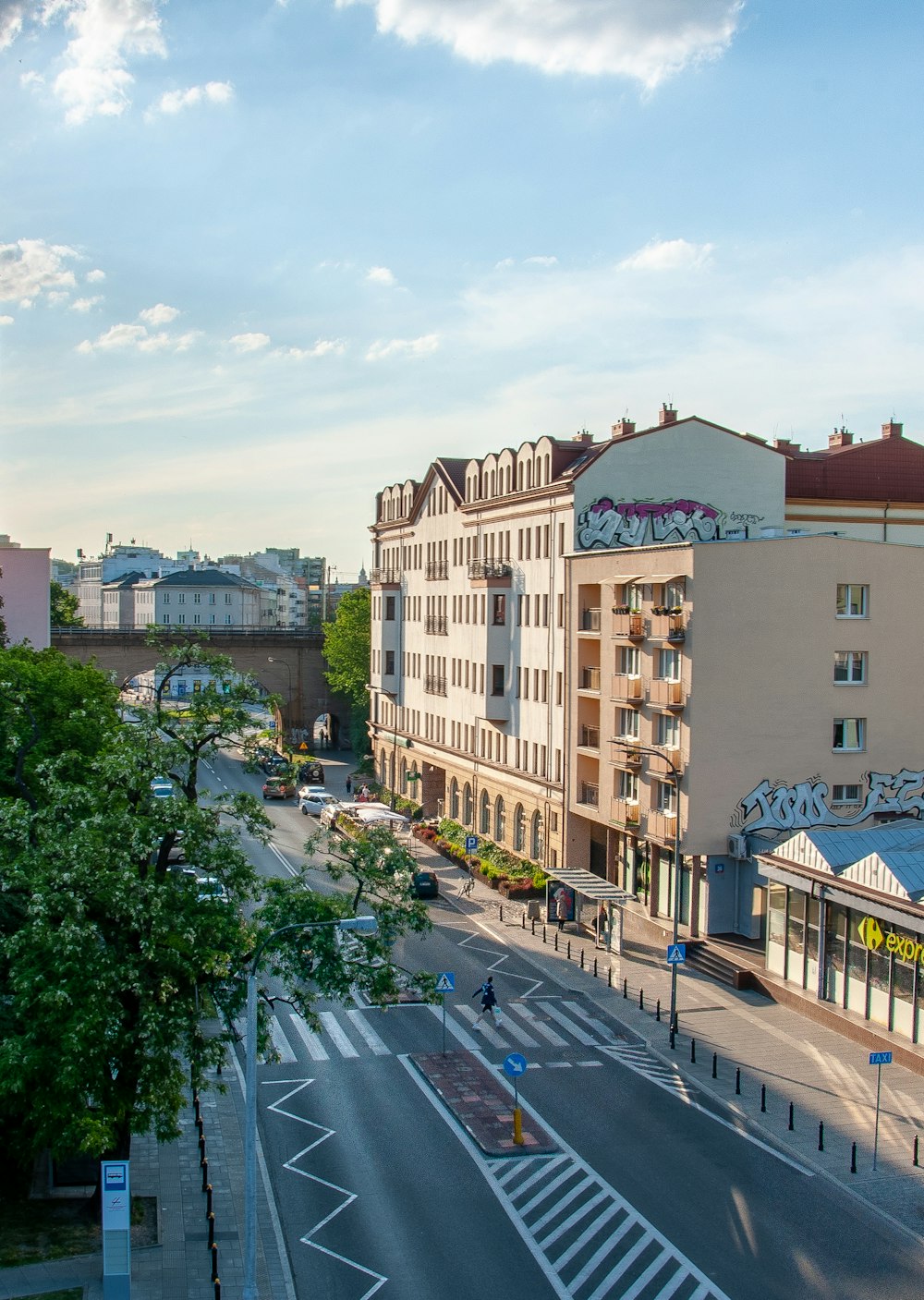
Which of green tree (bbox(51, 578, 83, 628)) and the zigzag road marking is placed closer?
the zigzag road marking

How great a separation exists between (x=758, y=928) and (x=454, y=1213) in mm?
24175

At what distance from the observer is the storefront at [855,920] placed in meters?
37.8

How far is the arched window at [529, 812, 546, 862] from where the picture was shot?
63.6 meters

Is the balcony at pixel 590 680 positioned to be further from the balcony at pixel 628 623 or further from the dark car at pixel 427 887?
the dark car at pixel 427 887

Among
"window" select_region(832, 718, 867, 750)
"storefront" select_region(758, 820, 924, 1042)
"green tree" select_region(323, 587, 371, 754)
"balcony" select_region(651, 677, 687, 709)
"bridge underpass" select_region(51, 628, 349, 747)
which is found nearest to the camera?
"storefront" select_region(758, 820, 924, 1042)

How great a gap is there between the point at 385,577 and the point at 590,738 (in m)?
37.7

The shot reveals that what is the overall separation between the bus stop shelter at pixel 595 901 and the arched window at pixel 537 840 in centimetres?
822

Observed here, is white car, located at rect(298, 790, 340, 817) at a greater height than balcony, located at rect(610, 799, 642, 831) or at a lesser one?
lesser

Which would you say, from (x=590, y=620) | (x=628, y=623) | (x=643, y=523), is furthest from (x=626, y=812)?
(x=643, y=523)

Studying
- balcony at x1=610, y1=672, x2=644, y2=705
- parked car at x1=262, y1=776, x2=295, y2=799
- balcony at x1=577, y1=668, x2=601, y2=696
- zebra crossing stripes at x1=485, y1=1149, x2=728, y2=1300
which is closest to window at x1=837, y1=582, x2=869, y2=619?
balcony at x1=610, y1=672, x2=644, y2=705

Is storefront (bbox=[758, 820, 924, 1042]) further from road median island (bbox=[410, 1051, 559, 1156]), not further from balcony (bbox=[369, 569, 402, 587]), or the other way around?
balcony (bbox=[369, 569, 402, 587])

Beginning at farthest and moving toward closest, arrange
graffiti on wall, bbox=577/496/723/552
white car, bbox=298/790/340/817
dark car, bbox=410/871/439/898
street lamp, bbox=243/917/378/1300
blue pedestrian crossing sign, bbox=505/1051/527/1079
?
1. white car, bbox=298/790/340/817
2. graffiti on wall, bbox=577/496/723/552
3. dark car, bbox=410/871/439/898
4. blue pedestrian crossing sign, bbox=505/1051/527/1079
5. street lamp, bbox=243/917/378/1300

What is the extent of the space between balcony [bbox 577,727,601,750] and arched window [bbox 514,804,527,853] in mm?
8080

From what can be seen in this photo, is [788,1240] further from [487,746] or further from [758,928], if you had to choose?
[487,746]
